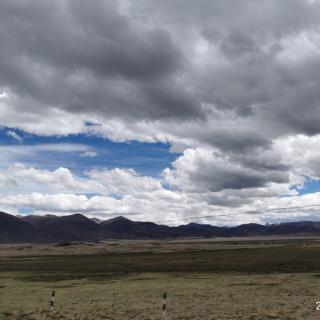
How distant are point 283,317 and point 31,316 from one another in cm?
1617

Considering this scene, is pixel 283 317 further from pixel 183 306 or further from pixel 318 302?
pixel 183 306

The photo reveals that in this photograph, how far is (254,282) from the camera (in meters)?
49.1

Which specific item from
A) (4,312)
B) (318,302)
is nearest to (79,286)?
(4,312)

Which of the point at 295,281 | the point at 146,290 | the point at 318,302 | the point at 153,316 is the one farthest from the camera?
the point at 295,281

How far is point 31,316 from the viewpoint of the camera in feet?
102

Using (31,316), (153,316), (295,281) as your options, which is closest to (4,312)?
(31,316)

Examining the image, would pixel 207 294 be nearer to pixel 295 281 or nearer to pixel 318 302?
pixel 318 302

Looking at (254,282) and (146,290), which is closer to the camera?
(146,290)

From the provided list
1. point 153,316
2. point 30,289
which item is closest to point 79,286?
point 30,289

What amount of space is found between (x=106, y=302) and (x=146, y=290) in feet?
28.9

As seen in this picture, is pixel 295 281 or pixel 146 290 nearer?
pixel 146 290

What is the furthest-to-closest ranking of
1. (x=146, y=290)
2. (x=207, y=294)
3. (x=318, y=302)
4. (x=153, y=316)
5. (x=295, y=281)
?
(x=295, y=281), (x=146, y=290), (x=207, y=294), (x=318, y=302), (x=153, y=316)

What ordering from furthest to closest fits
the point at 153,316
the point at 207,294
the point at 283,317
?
the point at 207,294 → the point at 153,316 → the point at 283,317

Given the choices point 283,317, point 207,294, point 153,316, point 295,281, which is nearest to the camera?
point 283,317
